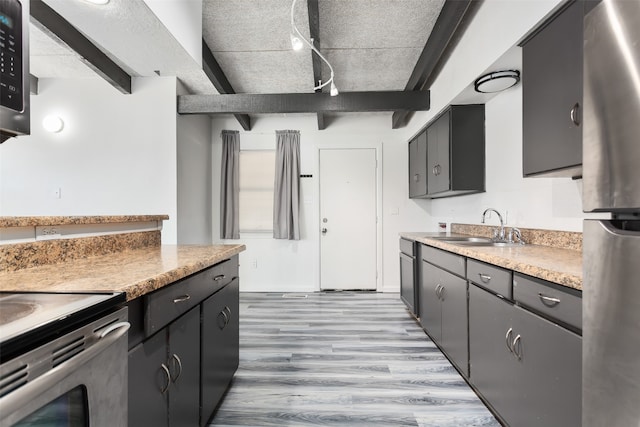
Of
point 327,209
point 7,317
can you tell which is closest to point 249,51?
point 327,209

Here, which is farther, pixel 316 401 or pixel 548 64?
pixel 316 401

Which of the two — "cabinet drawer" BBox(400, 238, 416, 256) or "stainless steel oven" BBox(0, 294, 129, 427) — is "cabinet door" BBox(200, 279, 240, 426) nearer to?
"stainless steel oven" BBox(0, 294, 129, 427)

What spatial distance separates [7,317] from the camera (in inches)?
22.5

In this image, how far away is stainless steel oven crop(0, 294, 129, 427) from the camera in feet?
1.57

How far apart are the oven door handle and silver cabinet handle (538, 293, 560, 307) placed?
1.40 meters

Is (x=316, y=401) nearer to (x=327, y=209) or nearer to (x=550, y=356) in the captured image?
(x=550, y=356)

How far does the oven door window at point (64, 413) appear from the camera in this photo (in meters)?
0.53

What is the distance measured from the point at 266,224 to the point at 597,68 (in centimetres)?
381

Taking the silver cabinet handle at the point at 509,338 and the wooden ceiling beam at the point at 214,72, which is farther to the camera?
the wooden ceiling beam at the point at 214,72

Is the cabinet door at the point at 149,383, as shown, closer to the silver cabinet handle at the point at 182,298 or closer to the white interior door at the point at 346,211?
the silver cabinet handle at the point at 182,298

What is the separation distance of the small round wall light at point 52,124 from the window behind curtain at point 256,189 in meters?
2.00

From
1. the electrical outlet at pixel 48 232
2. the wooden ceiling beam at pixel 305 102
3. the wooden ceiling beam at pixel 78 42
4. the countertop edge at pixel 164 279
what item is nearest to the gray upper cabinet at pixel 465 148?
the wooden ceiling beam at pixel 305 102

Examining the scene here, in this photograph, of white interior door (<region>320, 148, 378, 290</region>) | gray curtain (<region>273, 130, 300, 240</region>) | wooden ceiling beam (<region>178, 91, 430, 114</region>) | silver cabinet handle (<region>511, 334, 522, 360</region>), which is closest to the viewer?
silver cabinet handle (<region>511, 334, 522, 360</region>)

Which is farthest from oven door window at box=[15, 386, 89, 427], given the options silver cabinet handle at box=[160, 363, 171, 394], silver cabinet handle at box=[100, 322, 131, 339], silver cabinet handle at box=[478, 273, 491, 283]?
silver cabinet handle at box=[478, 273, 491, 283]
